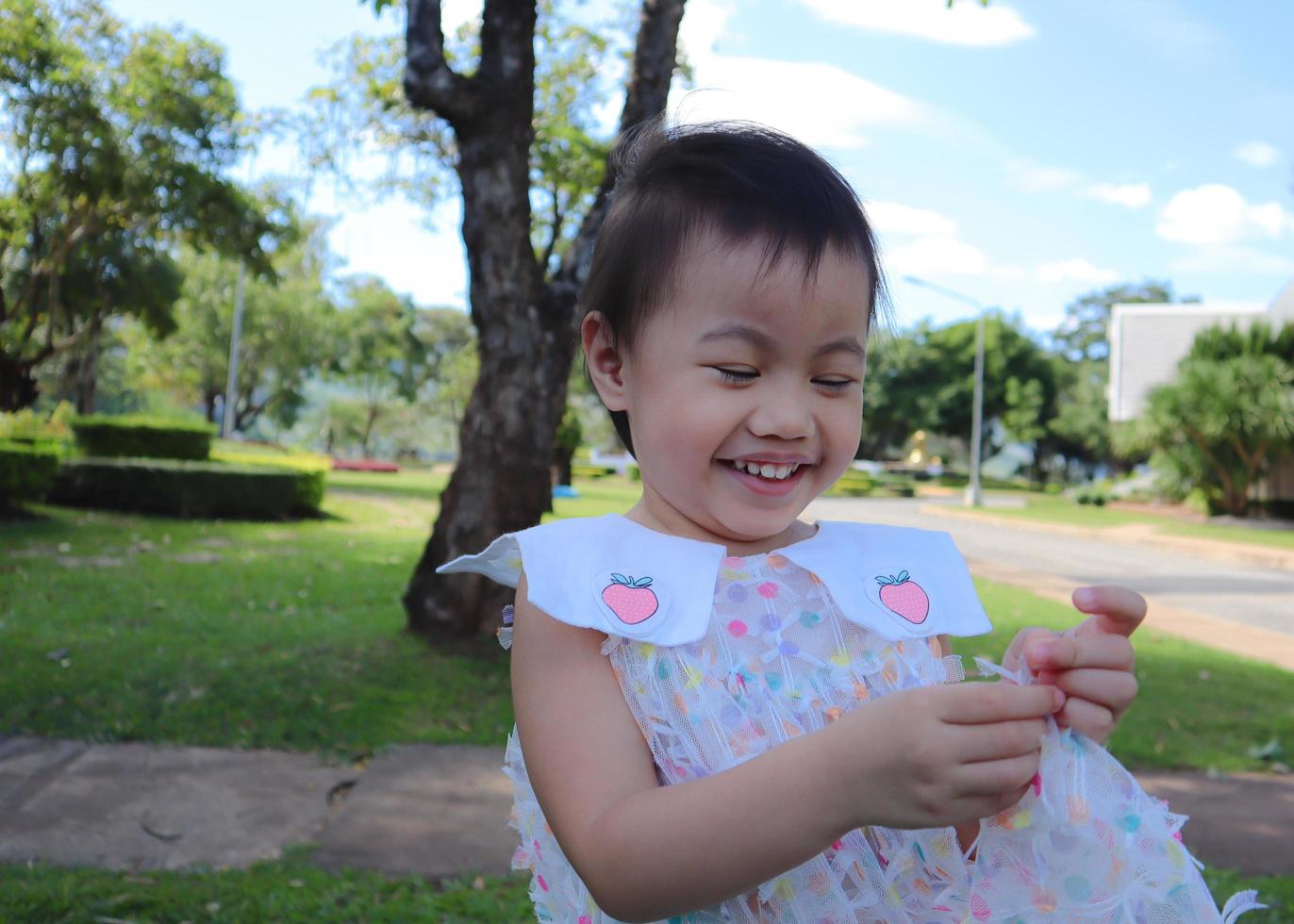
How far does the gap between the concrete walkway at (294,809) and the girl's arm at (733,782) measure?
2174mm

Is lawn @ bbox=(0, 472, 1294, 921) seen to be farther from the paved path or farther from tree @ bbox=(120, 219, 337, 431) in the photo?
tree @ bbox=(120, 219, 337, 431)

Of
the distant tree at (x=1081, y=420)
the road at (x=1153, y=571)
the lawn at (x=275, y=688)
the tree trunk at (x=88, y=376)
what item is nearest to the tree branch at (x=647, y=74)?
the lawn at (x=275, y=688)

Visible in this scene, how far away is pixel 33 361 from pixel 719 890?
22.7 metres

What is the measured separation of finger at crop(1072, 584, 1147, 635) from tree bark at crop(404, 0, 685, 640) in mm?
4276

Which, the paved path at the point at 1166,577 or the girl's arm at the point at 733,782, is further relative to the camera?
the paved path at the point at 1166,577

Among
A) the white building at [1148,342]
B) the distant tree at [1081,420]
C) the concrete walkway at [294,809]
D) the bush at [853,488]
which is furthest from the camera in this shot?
the distant tree at [1081,420]

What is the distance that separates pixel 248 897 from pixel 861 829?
217cm

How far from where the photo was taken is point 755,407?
1239 millimetres

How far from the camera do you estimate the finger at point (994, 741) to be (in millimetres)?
907

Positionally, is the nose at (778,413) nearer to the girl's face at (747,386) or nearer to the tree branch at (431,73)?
the girl's face at (747,386)

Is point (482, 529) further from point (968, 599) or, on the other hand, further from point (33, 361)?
point (33, 361)

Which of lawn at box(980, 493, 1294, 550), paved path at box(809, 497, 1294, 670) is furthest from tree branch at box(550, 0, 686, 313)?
lawn at box(980, 493, 1294, 550)

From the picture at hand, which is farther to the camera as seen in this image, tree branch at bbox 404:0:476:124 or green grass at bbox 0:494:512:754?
tree branch at bbox 404:0:476:124

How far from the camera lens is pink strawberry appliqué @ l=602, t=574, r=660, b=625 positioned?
3.94ft
